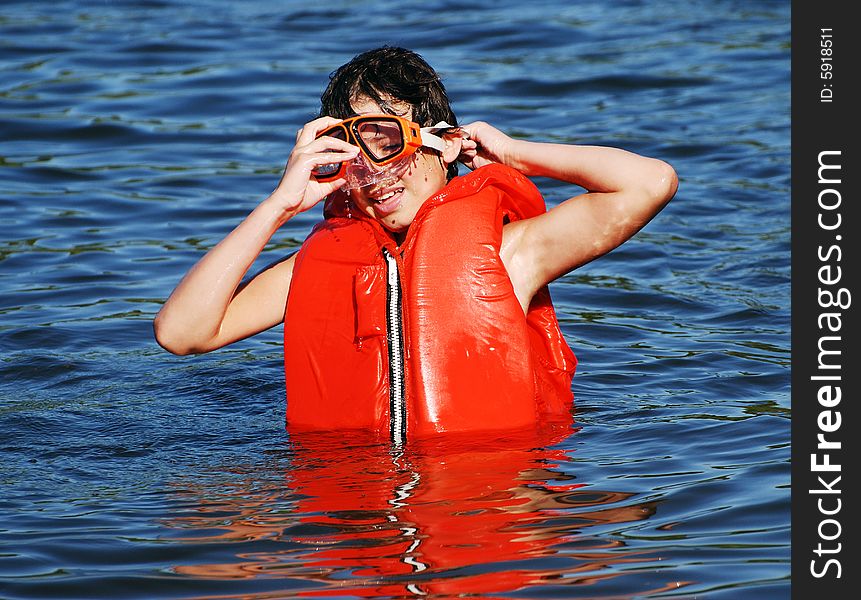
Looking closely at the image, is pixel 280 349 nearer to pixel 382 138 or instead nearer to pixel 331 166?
pixel 331 166

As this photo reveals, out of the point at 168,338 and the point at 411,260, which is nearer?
the point at 411,260

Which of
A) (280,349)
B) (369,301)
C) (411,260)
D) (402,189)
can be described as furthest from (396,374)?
(280,349)

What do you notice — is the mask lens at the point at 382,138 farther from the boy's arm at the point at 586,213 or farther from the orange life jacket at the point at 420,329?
the boy's arm at the point at 586,213

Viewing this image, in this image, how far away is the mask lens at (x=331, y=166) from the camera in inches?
193

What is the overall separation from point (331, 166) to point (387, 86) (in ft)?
1.25

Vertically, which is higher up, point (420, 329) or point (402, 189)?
point (402, 189)

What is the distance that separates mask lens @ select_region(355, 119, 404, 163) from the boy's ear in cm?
30

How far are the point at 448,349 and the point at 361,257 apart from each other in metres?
0.51

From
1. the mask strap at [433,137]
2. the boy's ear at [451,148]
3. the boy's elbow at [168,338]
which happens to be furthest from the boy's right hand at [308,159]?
the boy's elbow at [168,338]

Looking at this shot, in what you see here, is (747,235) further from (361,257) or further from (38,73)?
(38,73)

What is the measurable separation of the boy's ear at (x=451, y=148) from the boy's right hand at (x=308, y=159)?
43cm

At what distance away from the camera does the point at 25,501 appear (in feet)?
15.1

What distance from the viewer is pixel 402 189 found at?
508 cm
